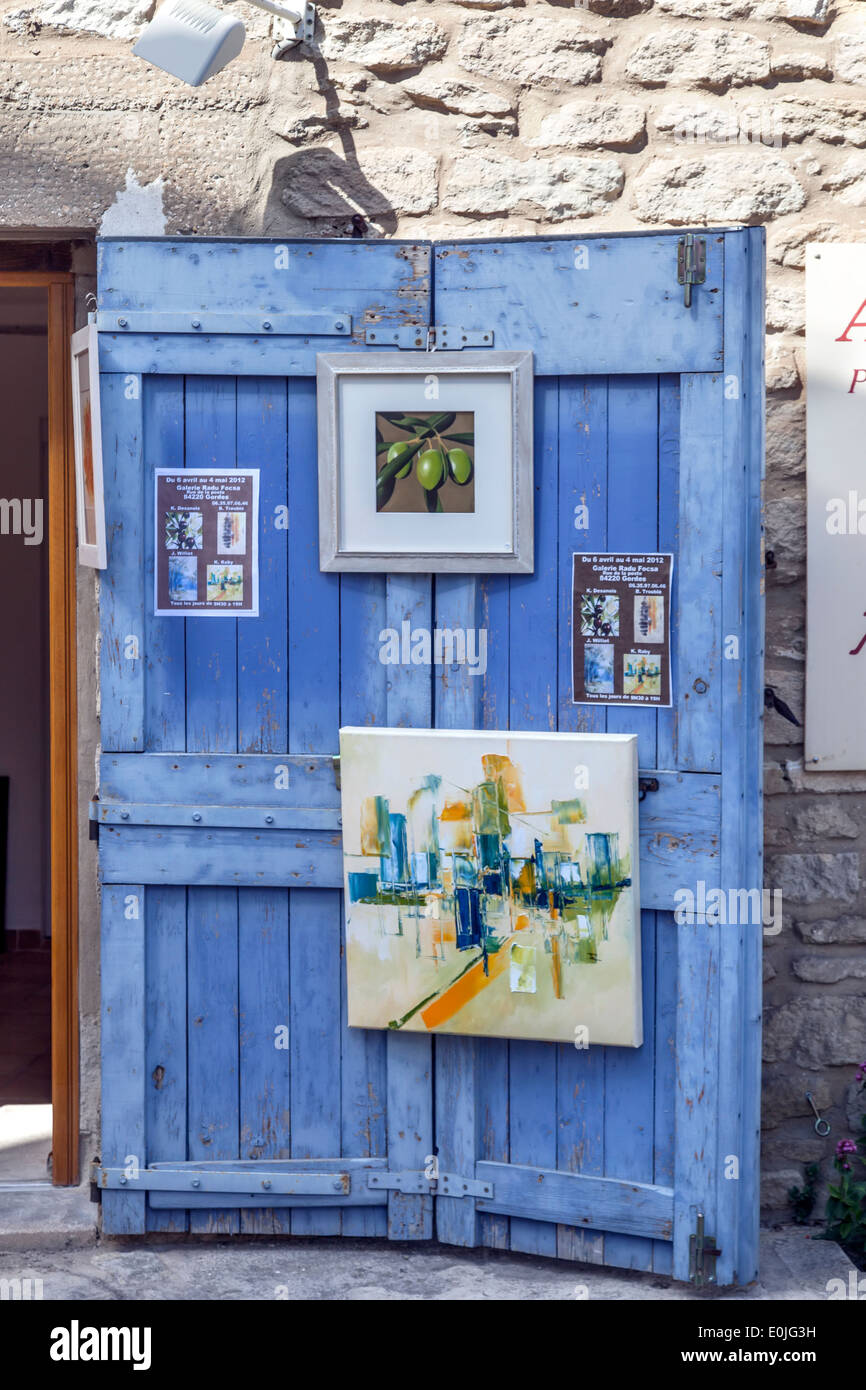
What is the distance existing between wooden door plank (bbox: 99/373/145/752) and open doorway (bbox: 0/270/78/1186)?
330 mm

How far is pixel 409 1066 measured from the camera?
3105mm

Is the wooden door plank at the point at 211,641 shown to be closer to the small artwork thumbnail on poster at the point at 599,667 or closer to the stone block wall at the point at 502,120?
the stone block wall at the point at 502,120

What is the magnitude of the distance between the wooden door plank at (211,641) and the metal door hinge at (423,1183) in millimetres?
1097

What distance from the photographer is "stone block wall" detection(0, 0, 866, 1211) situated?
10.6 ft

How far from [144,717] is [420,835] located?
28.5 inches

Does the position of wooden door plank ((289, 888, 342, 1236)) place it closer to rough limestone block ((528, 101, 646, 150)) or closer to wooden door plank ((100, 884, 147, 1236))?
wooden door plank ((100, 884, 147, 1236))

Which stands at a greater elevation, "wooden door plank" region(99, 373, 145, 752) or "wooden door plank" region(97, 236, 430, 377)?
"wooden door plank" region(97, 236, 430, 377)

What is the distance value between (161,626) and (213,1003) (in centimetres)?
92

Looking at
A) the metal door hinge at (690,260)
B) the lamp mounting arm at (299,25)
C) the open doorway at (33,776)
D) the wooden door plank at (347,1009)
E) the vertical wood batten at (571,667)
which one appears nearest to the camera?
Result: the metal door hinge at (690,260)

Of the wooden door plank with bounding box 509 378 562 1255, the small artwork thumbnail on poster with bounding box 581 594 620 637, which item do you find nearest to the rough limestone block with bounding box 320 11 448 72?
the wooden door plank with bounding box 509 378 562 1255

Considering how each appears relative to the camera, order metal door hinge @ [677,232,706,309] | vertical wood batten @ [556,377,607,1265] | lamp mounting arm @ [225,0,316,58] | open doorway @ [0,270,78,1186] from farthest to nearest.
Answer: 1. open doorway @ [0,270,78,1186]
2. lamp mounting arm @ [225,0,316,58]
3. vertical wood batten @ [556,377,607,1265]
4. metal door hinge @ [677,232,706,309]

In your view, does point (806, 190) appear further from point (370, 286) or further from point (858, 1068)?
point (858, 1068)

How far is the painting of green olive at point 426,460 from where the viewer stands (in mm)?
2967

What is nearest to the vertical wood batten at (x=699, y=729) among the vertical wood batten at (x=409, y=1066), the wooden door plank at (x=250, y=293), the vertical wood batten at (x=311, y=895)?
the vertical wood batten at (x=409, y=1066)
